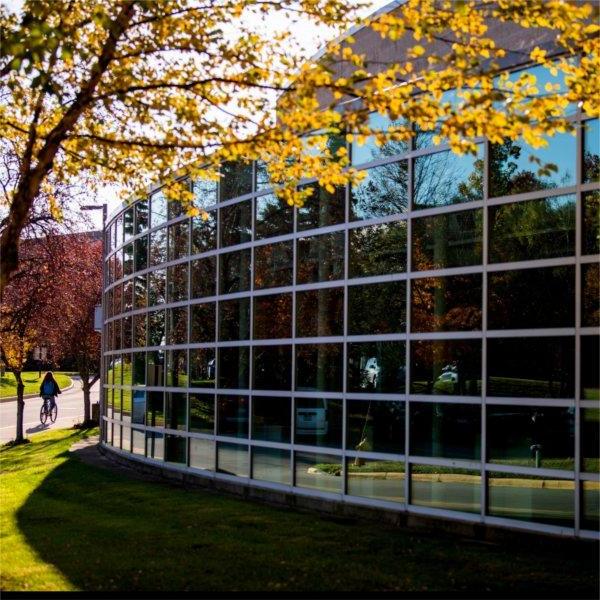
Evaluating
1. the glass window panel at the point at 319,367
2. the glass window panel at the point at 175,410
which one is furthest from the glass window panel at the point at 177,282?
the glass window panel at the point at 319,367

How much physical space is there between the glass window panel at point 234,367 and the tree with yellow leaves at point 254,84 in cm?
486

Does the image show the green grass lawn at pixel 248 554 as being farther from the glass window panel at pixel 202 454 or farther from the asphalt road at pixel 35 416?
the asphalt road at pixel 35 416

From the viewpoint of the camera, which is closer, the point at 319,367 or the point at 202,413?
the point at 319,367

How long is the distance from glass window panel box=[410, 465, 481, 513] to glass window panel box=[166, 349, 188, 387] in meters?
6.06

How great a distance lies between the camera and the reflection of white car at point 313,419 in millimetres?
12383

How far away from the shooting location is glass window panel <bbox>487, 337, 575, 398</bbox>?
9266 mm

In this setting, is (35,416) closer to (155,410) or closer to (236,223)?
(155,410)

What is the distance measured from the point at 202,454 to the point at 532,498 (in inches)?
271

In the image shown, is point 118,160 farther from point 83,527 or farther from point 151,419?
point 151,419

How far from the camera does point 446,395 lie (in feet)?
34.5

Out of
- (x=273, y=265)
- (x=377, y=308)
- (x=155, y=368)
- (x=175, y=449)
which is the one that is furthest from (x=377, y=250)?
(x=155, y=368)

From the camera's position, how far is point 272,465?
1341 cm

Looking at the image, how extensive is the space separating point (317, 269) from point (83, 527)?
406cm

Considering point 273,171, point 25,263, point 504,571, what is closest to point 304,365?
point 273,171
